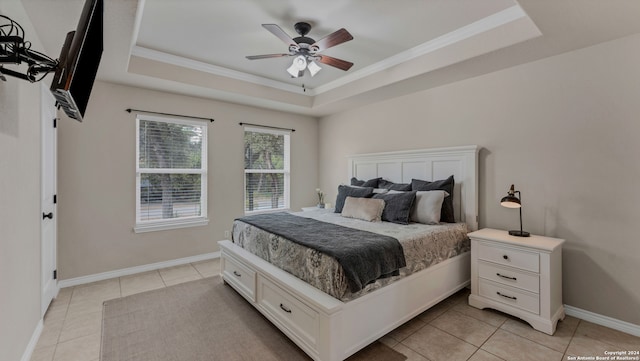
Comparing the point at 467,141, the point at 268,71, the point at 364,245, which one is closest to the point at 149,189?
the point at 268,71

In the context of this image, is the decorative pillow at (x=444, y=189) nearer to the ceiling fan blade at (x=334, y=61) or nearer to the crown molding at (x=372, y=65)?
the crown molding at (x=372, y=65)

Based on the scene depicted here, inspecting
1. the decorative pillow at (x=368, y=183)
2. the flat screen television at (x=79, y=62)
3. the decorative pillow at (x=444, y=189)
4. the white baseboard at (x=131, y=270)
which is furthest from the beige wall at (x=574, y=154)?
the white baseboard at (x=131, y=270)

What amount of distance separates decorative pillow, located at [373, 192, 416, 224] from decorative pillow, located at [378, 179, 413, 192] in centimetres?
33

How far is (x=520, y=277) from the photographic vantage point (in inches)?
101

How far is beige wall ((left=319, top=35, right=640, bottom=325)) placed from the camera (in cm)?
246

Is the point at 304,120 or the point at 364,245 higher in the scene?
the point at 304,120

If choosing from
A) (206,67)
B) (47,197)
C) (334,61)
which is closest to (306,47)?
(334,61)

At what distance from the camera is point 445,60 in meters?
3.08

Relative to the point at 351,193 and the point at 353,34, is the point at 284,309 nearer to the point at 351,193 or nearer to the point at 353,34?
the point at 351,193

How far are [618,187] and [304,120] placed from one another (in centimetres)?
447

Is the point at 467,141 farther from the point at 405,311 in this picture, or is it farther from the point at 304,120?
the point at 304,120

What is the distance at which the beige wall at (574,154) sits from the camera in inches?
96.7

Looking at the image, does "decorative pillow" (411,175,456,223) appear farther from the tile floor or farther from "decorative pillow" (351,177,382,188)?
the tile floor

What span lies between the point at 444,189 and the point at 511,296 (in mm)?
1282
